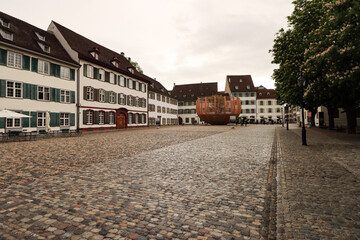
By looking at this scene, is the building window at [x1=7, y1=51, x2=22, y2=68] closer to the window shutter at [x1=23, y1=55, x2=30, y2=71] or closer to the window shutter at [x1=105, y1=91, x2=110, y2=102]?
the window shutter at [x1=23, y1=55, x2=30, y2=71]

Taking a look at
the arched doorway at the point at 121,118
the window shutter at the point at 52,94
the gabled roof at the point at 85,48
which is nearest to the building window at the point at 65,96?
the window shutter at the point at 52,94

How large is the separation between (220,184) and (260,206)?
1.35m

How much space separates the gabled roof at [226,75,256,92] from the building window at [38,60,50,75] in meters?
60.3

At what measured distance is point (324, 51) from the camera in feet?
36.7

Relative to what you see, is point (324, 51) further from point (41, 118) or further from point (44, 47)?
point (44, 47)

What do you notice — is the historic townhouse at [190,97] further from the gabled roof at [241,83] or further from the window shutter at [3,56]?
the window shutter at [3,56]

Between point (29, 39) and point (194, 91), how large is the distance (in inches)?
2248

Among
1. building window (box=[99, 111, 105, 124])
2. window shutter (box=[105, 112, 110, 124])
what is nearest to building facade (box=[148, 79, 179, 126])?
window shutter (box=[105, 112, 110, 124])

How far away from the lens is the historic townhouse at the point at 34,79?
1958 cm

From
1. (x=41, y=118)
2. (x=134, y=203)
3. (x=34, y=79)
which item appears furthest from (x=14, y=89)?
(x=134, y=203)

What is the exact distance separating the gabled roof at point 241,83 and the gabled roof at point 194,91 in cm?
568

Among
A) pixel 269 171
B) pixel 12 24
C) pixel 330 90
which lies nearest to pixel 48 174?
pixel 269 171

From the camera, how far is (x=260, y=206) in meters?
3.77

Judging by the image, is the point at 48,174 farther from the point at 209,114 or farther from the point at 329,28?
the point at 209,114
